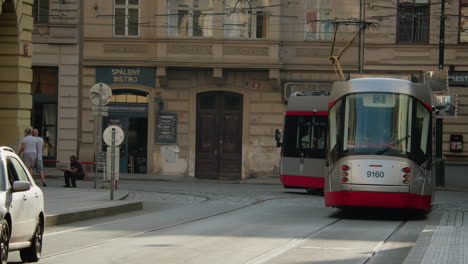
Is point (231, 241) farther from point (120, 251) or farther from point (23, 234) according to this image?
point (23, 234)

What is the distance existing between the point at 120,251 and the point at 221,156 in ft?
82.4

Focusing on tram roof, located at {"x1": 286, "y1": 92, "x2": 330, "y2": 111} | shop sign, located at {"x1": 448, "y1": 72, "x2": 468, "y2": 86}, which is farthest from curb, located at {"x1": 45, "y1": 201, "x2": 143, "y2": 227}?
shop sign, located at {"x1": 448, "y1": 72, "x2": 468, "y2": 86}

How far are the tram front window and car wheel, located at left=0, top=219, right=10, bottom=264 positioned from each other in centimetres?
975

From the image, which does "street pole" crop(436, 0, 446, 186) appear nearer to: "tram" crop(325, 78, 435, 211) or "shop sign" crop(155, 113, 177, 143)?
"shop sign" crop(155, 113, 177, 143)

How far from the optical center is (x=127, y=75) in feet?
124

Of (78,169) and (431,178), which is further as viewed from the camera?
(78,169)

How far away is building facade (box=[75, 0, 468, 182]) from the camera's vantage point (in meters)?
36.8

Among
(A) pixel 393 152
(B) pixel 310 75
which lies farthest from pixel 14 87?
(B) pixel 310 75

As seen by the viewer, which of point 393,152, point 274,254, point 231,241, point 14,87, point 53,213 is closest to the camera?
point 274,254

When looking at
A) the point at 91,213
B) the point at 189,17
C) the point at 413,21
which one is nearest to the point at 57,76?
the point at 189,17

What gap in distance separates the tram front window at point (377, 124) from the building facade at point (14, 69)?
9747mm

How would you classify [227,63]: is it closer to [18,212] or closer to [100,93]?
[100,93]

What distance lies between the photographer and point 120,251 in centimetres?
1269

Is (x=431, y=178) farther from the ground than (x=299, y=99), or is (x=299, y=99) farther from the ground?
(x=299, y=99)
